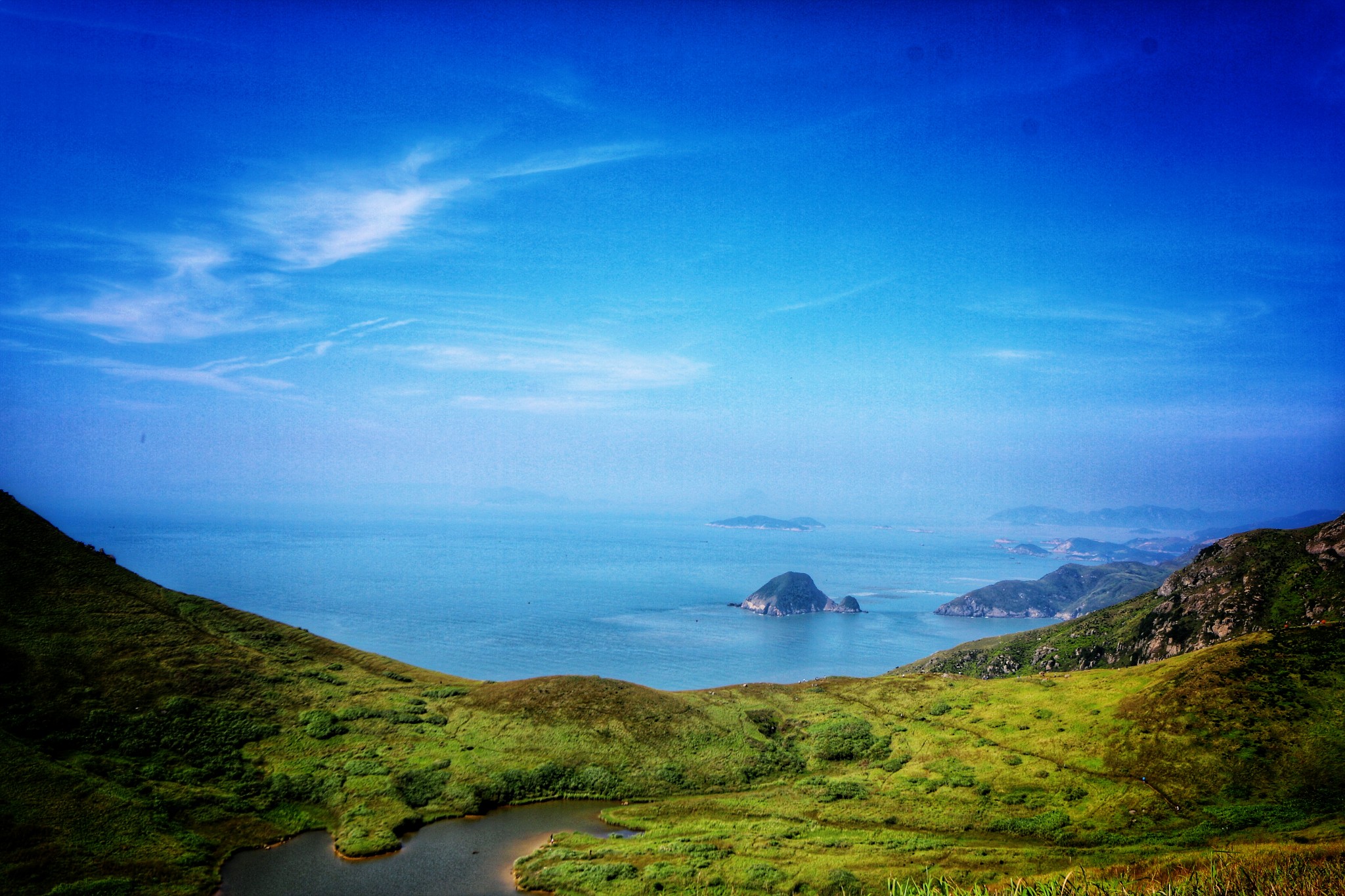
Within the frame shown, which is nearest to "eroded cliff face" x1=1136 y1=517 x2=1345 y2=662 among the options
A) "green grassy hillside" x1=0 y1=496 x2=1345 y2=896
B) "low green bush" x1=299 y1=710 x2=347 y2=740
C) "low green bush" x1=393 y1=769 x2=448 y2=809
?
"green grassy hillside" x1=0 y1=496 x2=1345 y2=896

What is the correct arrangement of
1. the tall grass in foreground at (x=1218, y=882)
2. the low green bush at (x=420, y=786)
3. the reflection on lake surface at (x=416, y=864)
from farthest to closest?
the low green bush at (x=420, y=786), the reflection on lake surface at (x=416, y=864), the tall grass in foreground at (x=1218, y=882)

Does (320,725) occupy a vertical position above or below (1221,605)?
below

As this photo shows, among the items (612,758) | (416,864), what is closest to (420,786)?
(416,864)

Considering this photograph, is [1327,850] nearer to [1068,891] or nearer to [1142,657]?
[1068,891]

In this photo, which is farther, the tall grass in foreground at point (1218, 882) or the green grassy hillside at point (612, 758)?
the green grassy hillside at point (612, 758)

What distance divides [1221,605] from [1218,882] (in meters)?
107

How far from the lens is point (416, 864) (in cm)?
4228

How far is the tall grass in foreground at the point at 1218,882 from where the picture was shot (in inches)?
758

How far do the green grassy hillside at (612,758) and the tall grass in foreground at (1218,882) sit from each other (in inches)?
416

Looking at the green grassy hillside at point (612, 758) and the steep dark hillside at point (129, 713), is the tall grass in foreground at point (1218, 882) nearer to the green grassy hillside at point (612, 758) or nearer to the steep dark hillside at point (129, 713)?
the green grassy hillside at point (612, 758)

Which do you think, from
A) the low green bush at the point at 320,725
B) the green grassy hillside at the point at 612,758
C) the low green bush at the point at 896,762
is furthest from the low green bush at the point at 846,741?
the low green bush at the point at 320,725

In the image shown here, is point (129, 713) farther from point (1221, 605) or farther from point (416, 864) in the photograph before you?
point (1221, 605)

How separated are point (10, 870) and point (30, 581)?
33.9m

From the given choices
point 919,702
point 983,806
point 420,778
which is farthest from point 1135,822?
point 420,778
